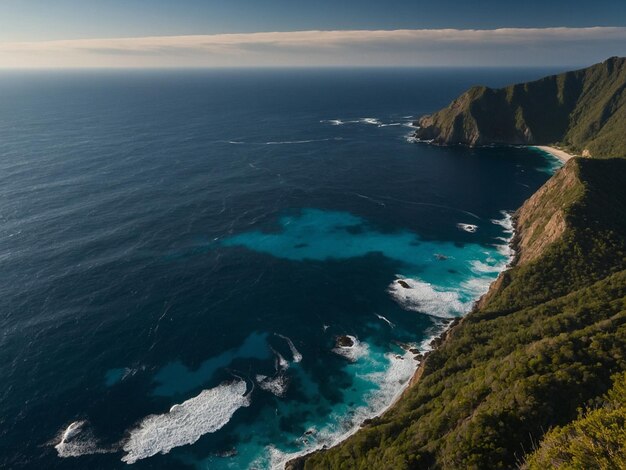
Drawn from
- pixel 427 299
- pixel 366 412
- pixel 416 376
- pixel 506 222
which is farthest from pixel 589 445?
pixel 506 222

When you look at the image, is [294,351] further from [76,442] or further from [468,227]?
[468,227]

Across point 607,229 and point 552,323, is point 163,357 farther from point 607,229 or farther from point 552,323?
point 607,229

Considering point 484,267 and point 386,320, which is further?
point 484,267

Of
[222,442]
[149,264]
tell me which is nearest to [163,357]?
[222,442]

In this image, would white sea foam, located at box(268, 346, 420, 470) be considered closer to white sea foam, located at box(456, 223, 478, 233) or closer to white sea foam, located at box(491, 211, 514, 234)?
white sea foam, located at box(456, 223, 478, 233)

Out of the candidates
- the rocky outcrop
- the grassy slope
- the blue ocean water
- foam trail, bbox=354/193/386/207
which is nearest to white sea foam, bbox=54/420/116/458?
the blue ocean water

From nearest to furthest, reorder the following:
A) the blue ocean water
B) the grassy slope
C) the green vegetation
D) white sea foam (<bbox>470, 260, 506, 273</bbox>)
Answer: the green vegetation → the grassy slope → the blue ocean water → white sea foam (<bbox>470, 260, 506, 273</bbox>)
